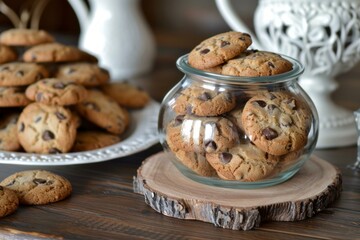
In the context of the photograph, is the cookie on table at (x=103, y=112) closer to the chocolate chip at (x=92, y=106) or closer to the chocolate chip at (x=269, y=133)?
the chocolate chip at (x=92, y=106)

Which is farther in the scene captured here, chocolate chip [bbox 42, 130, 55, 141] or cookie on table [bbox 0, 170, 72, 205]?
chocolate chip [bbox 42, 130, 55, 141]

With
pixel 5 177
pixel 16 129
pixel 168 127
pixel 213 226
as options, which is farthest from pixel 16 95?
pixel 213 226

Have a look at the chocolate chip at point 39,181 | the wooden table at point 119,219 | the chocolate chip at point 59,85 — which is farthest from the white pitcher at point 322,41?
the chocolate chip at point 39,181

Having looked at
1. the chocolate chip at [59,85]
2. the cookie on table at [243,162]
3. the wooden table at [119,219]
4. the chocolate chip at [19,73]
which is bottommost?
the wooden table at [119,219]

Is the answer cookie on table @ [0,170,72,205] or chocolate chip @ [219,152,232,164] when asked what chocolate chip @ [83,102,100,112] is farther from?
chocolate chip @ [219,152,232,164]

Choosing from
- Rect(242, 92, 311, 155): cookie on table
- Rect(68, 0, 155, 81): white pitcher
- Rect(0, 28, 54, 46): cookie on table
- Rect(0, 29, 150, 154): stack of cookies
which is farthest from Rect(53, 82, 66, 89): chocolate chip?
Rect(68, 0, 155, 81): white pitcher

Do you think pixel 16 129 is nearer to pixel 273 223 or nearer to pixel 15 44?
pixel 15 44

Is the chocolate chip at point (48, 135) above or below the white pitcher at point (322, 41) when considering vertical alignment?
below
